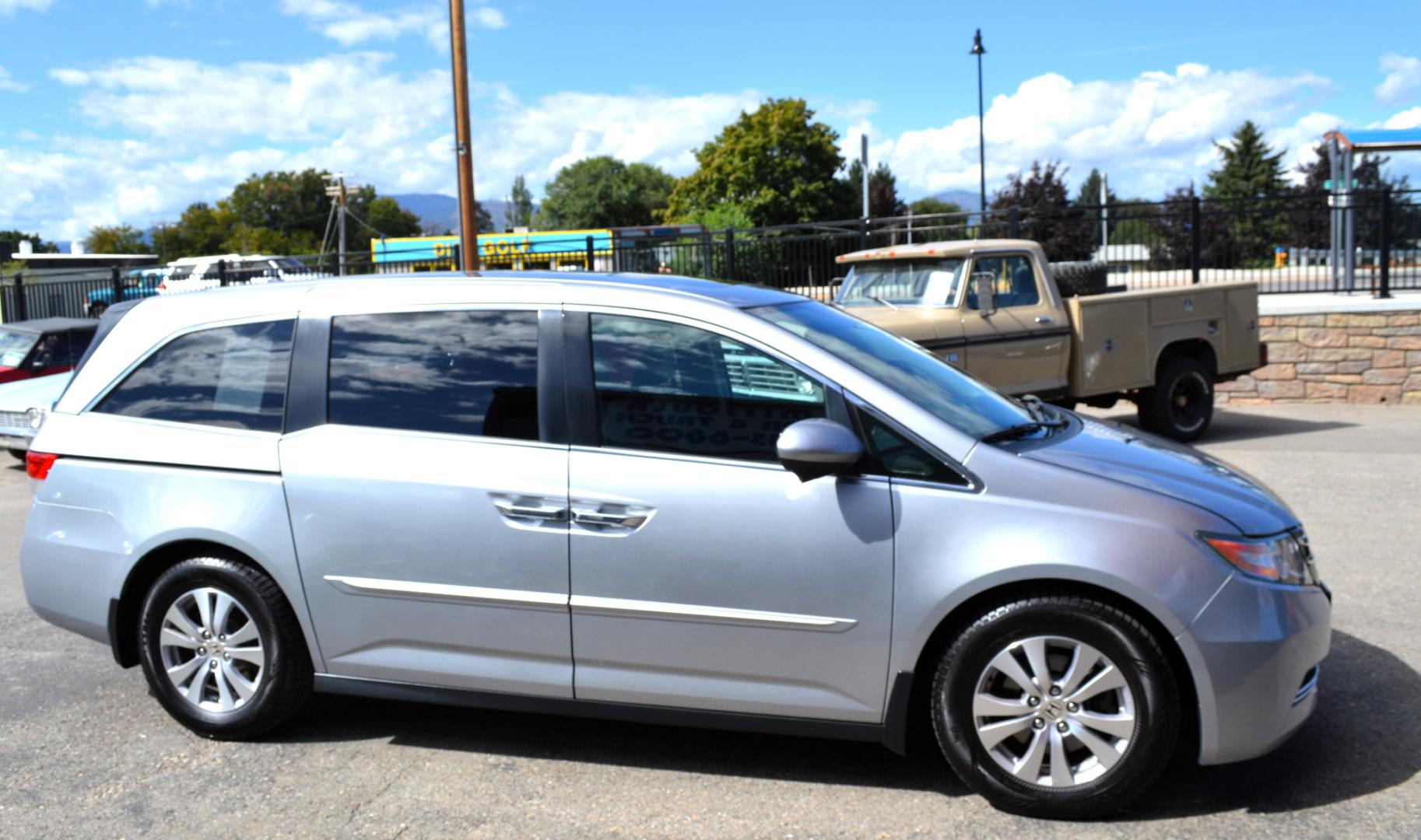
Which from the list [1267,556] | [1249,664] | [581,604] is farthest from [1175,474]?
[581,604]

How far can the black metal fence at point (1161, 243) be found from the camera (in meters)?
16.0

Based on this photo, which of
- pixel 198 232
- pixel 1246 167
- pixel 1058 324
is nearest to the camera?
pixel 1058 324

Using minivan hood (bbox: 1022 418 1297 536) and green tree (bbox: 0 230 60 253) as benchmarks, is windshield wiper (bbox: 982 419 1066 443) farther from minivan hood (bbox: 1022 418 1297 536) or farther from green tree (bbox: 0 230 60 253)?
green tree (bbox: 0 230 60 253)

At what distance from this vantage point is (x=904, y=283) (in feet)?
37.1

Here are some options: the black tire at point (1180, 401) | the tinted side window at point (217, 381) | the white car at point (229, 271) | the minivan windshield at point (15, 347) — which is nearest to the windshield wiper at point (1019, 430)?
the tinted side window at point (217, 381)

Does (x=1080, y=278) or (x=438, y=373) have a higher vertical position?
(x=1080, y=278)

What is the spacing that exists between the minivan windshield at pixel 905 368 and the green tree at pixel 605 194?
369 feet

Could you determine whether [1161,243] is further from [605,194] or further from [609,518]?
[605,194]

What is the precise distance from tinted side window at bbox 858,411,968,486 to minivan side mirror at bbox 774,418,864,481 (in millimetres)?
87

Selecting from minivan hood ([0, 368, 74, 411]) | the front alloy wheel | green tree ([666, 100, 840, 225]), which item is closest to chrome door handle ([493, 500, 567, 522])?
the front alloy wheel

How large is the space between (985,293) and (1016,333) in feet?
1.87

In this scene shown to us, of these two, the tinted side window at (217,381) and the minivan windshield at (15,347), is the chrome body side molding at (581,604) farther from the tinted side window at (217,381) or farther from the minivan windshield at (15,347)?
the minivan windshield at (15,347)

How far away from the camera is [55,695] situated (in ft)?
16.9

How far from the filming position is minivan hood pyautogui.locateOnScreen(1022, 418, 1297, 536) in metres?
3.74
